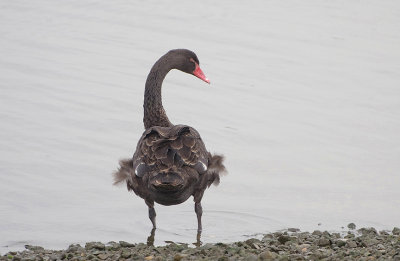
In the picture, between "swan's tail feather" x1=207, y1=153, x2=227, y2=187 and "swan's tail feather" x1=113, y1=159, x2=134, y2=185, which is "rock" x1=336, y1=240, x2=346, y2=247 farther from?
"swan's tail feather" x1=113, y1=159, x2=134, y2=185

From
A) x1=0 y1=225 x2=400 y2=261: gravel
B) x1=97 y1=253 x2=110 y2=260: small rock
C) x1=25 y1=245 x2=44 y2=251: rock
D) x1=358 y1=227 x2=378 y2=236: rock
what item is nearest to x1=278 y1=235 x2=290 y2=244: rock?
x1=0 y1=225 x2=400 y2=261: gravel

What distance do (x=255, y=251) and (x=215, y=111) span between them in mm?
5660

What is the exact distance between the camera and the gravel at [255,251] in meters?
6.33

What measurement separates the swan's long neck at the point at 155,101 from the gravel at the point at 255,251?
2272 mm

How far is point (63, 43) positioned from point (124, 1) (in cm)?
327

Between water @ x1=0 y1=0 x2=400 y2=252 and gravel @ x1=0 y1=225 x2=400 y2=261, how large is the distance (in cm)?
111

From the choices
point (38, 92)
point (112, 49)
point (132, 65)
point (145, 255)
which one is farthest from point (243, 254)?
point (112, 49)

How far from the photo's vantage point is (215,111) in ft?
39.8

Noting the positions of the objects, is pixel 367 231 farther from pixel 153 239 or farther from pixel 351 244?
pixel 153 239

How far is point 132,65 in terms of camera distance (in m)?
14.1

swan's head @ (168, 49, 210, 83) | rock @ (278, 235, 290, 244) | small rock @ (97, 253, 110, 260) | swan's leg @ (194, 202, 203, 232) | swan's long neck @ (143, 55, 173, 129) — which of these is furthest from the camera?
swan's head @ (168, 49, 210, 83)

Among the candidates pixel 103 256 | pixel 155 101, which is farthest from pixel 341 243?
pixel 155 101

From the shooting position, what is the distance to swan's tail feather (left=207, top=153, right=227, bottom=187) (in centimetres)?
821

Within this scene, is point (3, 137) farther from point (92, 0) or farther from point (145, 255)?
point (92, 0)
